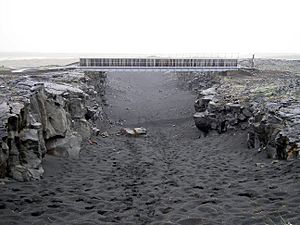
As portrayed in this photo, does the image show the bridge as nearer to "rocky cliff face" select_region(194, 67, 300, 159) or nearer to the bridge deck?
the bridge deck

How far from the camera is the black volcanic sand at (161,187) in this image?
8.84 metres

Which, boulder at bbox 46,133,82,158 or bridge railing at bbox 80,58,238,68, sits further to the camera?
bridge railing at bbox 80,58,238,68

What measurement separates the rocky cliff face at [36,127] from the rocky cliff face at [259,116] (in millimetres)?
7636

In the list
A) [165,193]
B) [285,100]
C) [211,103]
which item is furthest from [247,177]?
[211,103]

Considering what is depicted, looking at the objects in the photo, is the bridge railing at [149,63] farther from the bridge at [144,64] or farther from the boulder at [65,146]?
the boulder at [65,146]

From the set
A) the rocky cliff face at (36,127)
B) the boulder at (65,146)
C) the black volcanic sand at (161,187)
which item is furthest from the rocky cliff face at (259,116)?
the boulder at (65,146)

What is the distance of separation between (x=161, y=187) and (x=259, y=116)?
7.34 meters

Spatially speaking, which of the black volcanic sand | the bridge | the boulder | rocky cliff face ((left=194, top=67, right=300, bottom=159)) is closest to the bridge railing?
the bridge

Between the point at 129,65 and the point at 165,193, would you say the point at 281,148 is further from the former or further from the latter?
the point at 129,65

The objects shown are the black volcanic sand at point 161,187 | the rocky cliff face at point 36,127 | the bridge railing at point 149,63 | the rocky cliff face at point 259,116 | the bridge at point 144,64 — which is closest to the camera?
the black volcanic sand at point 161,187

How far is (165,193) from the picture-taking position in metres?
11.2

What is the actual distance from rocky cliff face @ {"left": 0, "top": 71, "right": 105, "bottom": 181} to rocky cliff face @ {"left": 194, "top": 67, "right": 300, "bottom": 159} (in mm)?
7636

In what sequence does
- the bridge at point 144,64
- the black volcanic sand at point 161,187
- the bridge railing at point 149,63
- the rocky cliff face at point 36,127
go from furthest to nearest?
the bridge railing at point 149,63, the bridge at point 144,64, the rocky cliff face at point 36,127, the black volcanic sand at point 161,187

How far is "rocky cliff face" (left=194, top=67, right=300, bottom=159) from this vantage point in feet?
43.7
